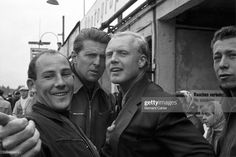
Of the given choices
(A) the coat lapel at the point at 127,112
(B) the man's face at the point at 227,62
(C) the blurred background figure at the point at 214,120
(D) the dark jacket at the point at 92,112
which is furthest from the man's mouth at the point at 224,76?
(D) the dark jacket at the point at 92,112

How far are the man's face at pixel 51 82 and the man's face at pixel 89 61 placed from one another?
0.71 meters

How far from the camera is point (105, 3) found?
879 cm

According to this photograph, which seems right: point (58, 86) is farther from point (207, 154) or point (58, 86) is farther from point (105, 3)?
point (105, 3)

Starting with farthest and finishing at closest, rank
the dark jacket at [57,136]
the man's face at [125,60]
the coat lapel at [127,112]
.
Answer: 1. the man's face at [125,60]
2. the coat lapel at [127,112]
3. the dark jacket at [57,136]

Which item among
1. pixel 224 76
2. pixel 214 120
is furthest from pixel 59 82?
pixel 214 120

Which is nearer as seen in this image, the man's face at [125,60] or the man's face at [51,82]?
the man's face at [51,82]

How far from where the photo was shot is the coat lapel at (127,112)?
1.83 metres

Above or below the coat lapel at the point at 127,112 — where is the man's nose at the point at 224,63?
above

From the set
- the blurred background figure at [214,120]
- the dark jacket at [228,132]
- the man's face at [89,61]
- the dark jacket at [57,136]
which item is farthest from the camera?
the man's face at [89,61]

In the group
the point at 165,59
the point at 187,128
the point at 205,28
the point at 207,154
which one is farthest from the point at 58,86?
the point at 205,28

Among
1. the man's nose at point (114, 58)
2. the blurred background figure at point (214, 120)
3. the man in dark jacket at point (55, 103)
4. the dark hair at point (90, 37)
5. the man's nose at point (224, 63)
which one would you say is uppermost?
the dark hair at point (90, 37)

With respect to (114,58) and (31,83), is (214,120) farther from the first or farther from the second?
(31,83)

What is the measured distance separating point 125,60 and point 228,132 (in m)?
0.77

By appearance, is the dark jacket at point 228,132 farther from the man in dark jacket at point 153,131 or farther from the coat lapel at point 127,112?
the coat lapel at point 127,112
